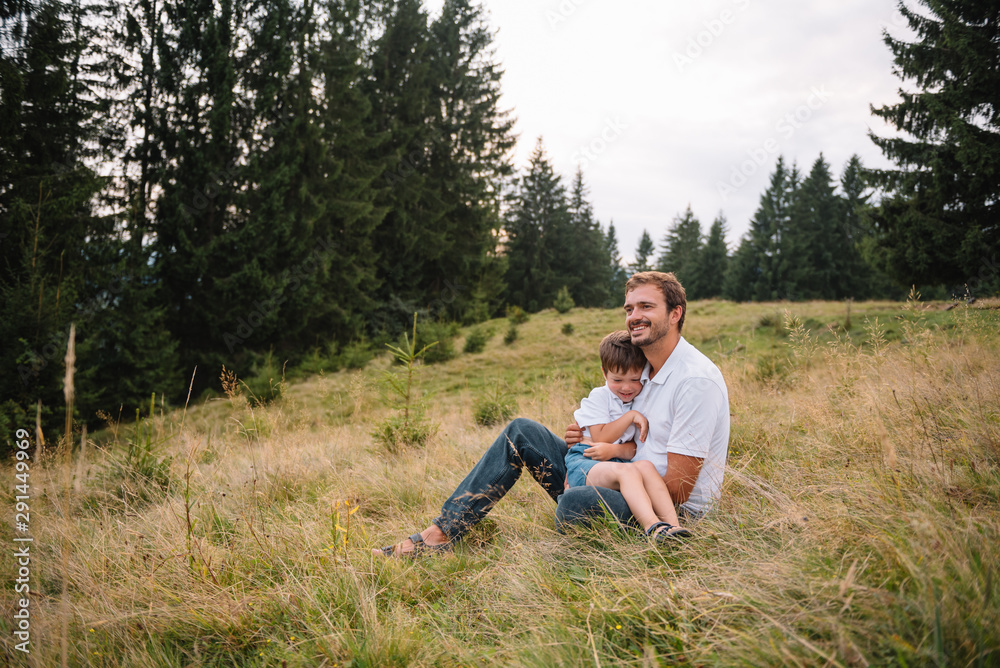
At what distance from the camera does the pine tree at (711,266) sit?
3978cm

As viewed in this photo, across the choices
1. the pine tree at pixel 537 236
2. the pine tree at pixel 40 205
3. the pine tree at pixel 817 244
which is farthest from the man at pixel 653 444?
the pine tree at pixel 817 244

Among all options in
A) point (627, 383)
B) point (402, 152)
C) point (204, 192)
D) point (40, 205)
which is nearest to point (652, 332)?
point (627, 383)

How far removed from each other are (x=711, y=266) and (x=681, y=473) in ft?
138

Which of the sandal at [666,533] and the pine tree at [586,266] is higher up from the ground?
the pine tree at [586,266]

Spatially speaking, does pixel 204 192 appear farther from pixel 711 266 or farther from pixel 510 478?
pixel 711 266

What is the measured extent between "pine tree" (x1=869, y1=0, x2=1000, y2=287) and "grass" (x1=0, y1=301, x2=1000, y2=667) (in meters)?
8.55

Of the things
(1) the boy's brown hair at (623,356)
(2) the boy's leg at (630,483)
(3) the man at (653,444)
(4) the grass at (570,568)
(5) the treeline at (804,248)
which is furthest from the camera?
(5) the treeline at (804,248)

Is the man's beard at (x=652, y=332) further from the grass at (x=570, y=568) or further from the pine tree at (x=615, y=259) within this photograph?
the pine tree at (x=615, y=259)

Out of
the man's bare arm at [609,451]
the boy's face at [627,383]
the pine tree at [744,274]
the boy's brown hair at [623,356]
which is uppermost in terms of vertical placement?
the pine tree at [744,274]

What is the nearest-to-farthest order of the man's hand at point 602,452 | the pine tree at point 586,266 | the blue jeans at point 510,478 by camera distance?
the blue jeans at point 510,478
the man's hand at point 602,452
the pine tree at point 586,266

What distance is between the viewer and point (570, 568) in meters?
2.12

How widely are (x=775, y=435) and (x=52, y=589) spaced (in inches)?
184

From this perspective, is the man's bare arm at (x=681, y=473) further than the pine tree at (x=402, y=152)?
No

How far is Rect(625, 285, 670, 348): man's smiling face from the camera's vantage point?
2.55 metres
